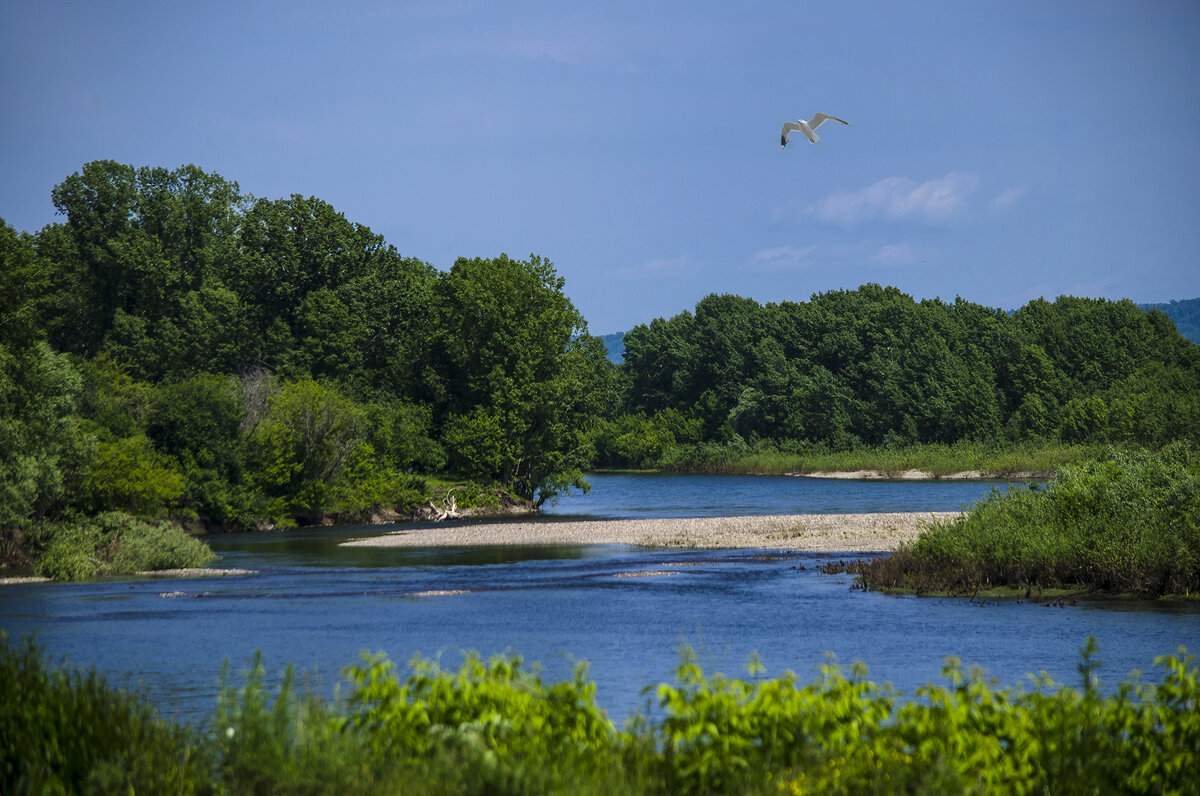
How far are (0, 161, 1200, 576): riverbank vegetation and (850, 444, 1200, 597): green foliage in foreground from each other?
28141 millimetres

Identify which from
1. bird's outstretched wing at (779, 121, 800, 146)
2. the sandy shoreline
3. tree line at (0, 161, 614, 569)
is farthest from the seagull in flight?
tree line at (0, 161, 614, 569)

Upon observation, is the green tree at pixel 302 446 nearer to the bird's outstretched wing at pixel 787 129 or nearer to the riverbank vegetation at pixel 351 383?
the riverbank vegetation at pixel 351 383

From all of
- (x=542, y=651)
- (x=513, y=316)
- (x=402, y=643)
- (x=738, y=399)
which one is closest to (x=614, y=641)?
(x=542, y=651)

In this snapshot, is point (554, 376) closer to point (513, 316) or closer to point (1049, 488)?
point (513, 316)

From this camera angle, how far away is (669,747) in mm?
9719

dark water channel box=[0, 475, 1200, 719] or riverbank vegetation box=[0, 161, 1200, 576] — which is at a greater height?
riverbank vegetation box=[0, 161, 1200, 576]

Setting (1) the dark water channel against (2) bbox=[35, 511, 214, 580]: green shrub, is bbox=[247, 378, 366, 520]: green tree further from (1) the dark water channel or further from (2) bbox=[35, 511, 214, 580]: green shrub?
(2) bbox=[35, 511, 214, 580]: green shrub

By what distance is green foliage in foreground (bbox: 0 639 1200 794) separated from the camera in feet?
29.4

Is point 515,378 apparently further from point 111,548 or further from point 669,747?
point 669,747

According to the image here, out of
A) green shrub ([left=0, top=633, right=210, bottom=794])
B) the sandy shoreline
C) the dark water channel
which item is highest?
green shrub ([left=0, top=633, right=210, bottom=794])

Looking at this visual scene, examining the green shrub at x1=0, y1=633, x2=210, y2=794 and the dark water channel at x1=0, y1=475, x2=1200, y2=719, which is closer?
the green shrub at x1=0, y1=633, x2=210, y2=794

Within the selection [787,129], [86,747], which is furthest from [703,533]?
[86,747]

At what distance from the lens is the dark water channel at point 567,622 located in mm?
23297

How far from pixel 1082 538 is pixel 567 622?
530 inches
